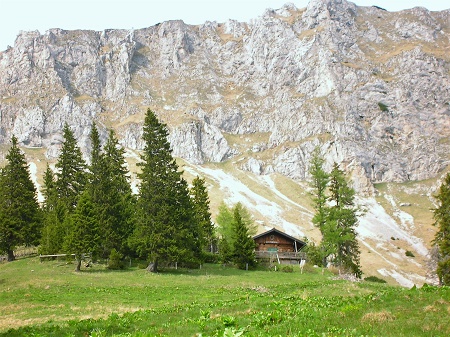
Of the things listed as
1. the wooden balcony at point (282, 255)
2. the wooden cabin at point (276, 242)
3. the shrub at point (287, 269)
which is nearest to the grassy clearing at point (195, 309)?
the shrub at point (287, 269)

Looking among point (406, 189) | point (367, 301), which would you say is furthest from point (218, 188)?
point (367, 301)

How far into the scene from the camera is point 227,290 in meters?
29.6

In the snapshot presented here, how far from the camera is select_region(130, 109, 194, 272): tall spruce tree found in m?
44.7

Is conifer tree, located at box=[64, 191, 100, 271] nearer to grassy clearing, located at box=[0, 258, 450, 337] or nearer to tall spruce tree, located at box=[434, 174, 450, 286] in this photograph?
grassy clearing, located at box=[0, 258, 450, 337]

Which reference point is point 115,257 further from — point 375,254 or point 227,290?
point 375,254

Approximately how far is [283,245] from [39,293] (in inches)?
2019

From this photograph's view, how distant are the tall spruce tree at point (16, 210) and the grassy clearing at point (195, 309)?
1582 centimetres

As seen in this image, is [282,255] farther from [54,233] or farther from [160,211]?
[54,233]

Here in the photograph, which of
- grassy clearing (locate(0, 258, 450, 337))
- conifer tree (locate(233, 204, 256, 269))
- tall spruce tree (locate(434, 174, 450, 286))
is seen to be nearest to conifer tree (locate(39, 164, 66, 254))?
grassy clearing (locate(0, 258, 450, 337))

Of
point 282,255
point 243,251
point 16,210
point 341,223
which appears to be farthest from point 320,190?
point 16,210

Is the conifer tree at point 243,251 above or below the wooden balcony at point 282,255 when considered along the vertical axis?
above

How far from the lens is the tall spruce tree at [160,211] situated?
147 ft

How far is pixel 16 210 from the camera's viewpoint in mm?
53094

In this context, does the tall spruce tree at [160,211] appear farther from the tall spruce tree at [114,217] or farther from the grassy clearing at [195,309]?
the grassy clearing at [195,309]
